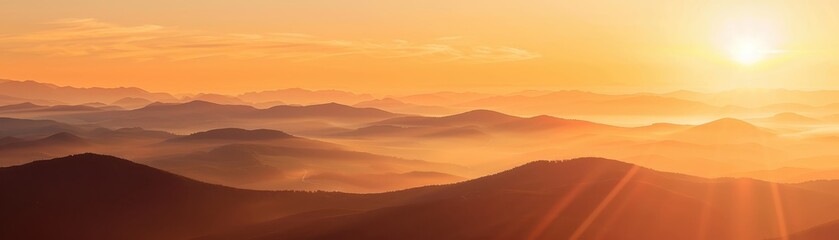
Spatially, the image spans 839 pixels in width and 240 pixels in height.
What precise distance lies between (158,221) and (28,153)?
133m

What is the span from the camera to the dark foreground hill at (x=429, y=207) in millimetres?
58719

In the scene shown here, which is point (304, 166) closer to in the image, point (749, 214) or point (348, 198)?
point (348, 198)

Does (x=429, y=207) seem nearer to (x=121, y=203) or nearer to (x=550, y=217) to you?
(x=550, y=217)

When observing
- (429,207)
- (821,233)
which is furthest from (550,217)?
(821,233)

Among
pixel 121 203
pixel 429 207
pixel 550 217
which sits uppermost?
pixel 121 203

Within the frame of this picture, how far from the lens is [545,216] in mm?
57906

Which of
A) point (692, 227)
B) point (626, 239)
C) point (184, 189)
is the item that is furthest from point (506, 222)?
point (184, 189)

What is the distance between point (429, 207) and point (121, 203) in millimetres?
39708

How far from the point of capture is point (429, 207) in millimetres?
62750

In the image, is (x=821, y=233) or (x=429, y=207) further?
(x=429, y=207)

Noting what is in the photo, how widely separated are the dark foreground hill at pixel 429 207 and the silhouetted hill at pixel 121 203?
15 centimetres

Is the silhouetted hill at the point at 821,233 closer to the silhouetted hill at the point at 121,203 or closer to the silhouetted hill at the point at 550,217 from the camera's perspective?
the silhouetted hill at the point at 550,217

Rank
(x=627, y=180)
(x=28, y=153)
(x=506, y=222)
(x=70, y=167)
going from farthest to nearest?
(x=28, y=153) → (x=70, y=167) → (x=627, y=180) → (x=506, y=222)

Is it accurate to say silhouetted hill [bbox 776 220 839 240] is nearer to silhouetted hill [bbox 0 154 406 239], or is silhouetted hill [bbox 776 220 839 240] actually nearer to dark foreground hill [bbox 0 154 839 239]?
dark foreground hill [bbox 0 154 839 239]
